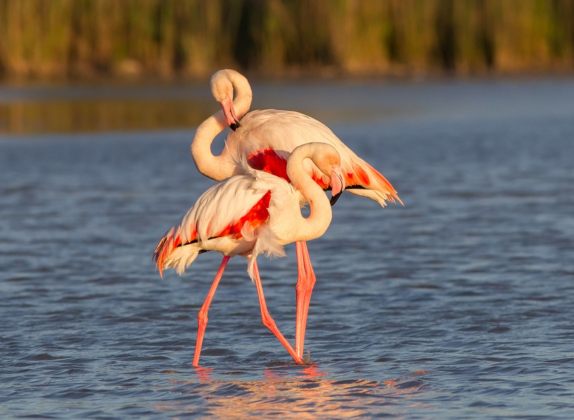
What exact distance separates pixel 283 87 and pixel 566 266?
1912cm

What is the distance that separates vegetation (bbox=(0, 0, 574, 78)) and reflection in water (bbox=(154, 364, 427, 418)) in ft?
78.9

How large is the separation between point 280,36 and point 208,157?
23625 millimetres

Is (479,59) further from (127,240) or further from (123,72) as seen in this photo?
(127,240)

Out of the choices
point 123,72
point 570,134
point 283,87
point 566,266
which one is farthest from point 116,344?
point 123,72

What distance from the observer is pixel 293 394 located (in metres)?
6.56

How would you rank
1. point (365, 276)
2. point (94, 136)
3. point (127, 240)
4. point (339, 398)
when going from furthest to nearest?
point (94, 136)
point (127, 240)
point (365, 276)
point (339, 398)

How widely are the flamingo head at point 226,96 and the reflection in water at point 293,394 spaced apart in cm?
184

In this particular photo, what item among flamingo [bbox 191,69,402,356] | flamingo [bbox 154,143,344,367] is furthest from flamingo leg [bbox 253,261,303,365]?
flamingo [bbox 191,69,402,356]

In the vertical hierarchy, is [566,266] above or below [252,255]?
below

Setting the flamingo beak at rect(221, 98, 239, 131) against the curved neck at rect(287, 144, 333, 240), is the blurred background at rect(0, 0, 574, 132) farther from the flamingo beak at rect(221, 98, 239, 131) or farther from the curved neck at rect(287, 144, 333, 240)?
the curved neck at rect(287, 144, 333, 240)

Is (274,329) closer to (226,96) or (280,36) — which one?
(226,96)

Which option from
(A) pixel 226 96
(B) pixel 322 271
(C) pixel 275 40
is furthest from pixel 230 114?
(C) pixel 275 40

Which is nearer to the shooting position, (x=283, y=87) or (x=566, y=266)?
(x=566, y=266)

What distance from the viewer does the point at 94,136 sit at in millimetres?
20578
